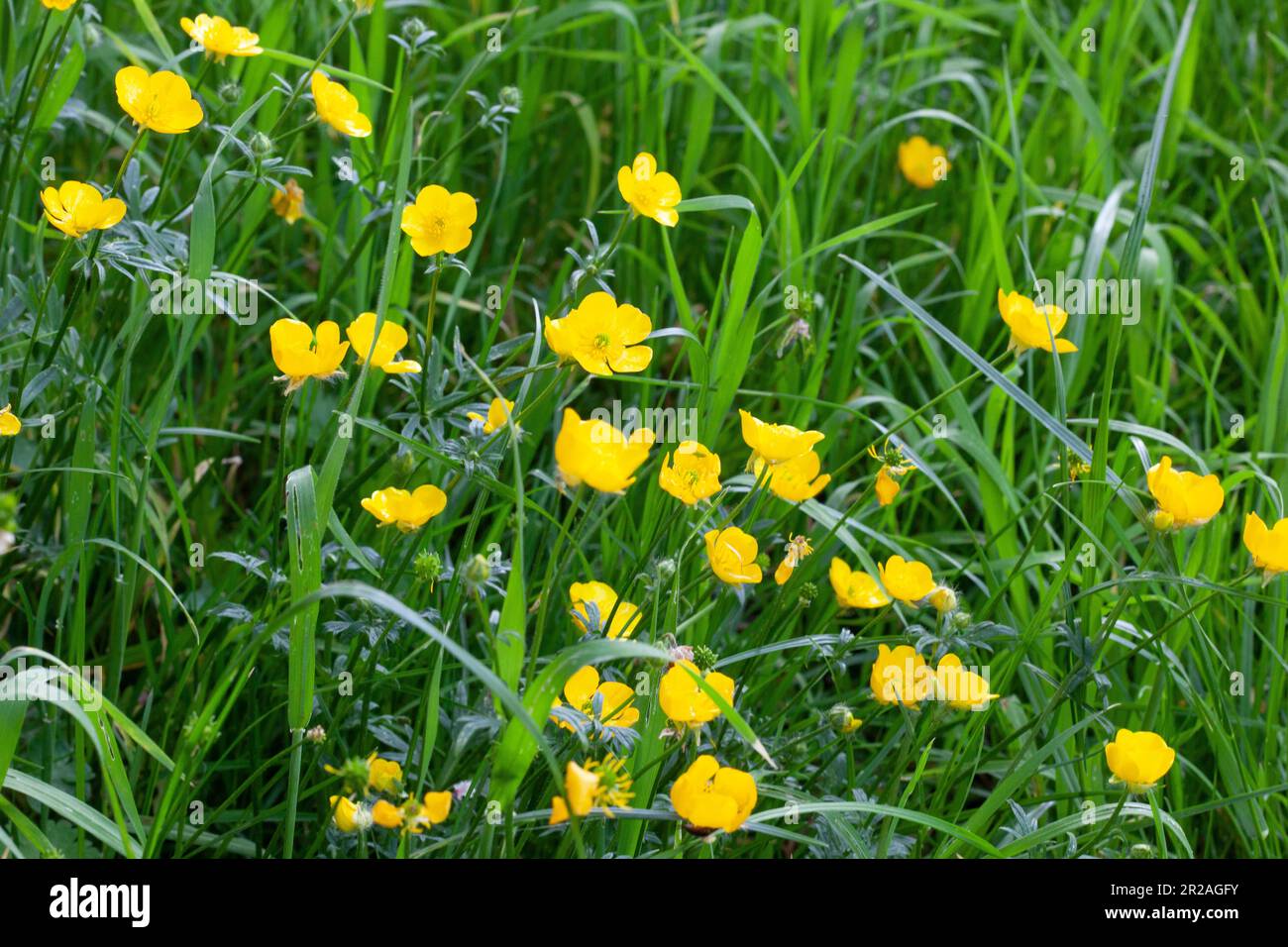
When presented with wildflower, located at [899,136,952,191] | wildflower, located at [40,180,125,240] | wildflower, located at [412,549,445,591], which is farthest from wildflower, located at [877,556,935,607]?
wildflower, located at [899,136,952,191]

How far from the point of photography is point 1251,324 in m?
2.24

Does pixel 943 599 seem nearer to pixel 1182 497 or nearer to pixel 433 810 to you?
pixel 1182 497

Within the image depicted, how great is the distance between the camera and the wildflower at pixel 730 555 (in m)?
1.26

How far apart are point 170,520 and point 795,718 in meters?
0.95

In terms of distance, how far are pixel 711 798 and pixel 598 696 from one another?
17 cm

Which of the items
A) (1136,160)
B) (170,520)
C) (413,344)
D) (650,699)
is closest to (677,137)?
(413,344)

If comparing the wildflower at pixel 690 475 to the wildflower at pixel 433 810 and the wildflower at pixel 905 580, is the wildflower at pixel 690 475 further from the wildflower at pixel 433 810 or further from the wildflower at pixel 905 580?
the wildflower at pixel 433 810

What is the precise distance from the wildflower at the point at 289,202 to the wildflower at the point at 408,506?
26.5 inches

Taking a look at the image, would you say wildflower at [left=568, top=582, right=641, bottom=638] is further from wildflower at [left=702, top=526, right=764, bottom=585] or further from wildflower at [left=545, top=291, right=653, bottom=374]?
wildflower at [left=545, top=291, right=653, bottom=374]

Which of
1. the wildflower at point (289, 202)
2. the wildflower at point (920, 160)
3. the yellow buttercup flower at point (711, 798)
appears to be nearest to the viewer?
the yellow buttercup flower at point (711, 798)

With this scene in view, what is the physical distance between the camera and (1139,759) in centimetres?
121

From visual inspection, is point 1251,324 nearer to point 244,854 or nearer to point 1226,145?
point 1226,145

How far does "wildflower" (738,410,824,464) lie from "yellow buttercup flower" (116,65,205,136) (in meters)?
0.70

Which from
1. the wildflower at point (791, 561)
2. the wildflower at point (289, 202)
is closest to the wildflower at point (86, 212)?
the wildflower at point (289, 202)
